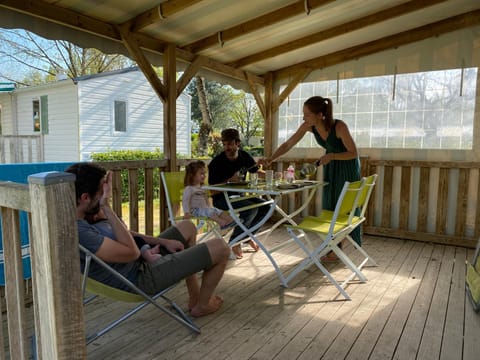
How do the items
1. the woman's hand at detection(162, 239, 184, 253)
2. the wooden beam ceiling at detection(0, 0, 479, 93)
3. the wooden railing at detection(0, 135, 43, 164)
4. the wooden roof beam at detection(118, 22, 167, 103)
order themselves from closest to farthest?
1. the woman's hand at detection(162, 239, 184, 253)
2. the wooden beam ceiling at detection(0, 0, 479, 93)
3. the wooden roof beam at detection(118, 22, 167, 103)
4. the wooden railing at detection(0, 135, 43, 164)

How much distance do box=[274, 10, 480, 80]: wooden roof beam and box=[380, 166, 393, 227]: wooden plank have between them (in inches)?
61.8

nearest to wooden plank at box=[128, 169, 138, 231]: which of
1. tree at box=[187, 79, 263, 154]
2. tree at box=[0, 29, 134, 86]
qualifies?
tree at box=[0, 29, 134, 86]

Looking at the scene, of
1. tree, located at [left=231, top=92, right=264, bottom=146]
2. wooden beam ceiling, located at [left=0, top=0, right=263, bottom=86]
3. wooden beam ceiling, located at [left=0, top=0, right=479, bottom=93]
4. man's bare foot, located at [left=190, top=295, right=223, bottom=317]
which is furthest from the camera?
tree, located at [left=231, top=92, right=264, bottom=146]

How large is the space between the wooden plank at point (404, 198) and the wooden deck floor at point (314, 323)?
4.56 ft

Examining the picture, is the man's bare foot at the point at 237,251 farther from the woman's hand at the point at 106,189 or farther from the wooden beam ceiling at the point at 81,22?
the woman's hand at the point at 106,189

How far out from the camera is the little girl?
10.9ft

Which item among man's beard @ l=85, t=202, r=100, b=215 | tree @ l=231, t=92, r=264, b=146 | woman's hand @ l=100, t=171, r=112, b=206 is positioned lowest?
man's beard @ l=85, t=202, r=100, b=215

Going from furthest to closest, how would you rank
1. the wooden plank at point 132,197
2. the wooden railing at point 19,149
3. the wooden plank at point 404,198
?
the wooden railing at point 19,149 < the wooden plank at point 404,198 < the wooden plank at point 132,197

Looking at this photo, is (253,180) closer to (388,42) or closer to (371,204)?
(371,204)

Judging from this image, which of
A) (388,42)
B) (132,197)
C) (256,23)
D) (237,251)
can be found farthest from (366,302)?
(388,42)

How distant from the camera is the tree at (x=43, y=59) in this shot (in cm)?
1457

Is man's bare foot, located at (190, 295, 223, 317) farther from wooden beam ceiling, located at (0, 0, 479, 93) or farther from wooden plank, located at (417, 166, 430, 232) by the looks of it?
wooden plank, located at (417, 166, 430, 232)

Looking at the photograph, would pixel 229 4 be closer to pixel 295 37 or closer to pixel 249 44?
pixel 249 44

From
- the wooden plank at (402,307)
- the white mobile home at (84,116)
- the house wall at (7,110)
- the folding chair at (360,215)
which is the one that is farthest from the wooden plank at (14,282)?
the house wall at (7,110)
